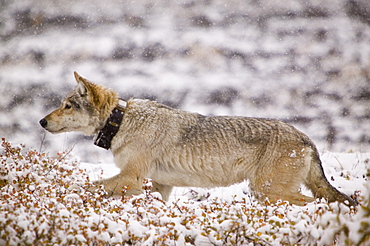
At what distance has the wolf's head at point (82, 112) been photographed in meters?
5.29

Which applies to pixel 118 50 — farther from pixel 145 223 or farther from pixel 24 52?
pixel 145 223

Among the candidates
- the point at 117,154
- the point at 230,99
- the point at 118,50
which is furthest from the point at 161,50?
the point at 117,154

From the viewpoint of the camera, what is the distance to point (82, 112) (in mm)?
5305

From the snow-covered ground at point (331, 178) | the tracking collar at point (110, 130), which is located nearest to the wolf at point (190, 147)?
the tracking collar at point (110, 130)

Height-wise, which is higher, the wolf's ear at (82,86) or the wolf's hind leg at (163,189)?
the wolf's ear at (82,86)

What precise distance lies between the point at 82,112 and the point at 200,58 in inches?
813

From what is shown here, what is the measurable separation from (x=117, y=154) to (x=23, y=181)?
1.29 metres

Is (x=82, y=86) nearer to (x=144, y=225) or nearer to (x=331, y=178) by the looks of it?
(x=144, y=225)

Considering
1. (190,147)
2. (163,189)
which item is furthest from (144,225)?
(163,189)

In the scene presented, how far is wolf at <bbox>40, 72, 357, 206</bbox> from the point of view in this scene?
16.0 feet

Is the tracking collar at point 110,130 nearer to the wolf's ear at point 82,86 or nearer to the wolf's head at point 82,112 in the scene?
the wolf's head at point 82,112

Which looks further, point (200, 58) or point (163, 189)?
point (200, 58)

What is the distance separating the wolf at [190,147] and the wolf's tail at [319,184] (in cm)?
1

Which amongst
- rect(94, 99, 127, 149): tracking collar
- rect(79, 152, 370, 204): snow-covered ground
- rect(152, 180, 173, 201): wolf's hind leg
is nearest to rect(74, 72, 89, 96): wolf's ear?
rect(94, 99, 127, 149): tracking collar
